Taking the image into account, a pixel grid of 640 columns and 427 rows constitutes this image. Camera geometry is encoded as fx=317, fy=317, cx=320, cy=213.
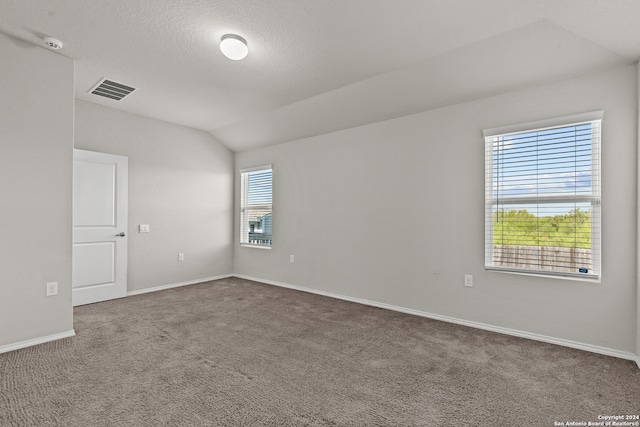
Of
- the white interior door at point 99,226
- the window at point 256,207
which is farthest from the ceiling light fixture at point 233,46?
the window at point 256,207

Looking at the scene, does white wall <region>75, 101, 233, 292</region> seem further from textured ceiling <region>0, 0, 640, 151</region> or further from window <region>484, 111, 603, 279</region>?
window <region>484, 111, 603, 279</region>

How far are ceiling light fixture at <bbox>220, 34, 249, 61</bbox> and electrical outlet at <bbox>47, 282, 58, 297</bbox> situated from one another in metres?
2.64

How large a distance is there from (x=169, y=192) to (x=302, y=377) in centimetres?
390

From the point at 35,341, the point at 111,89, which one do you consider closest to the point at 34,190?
the point at 35,341

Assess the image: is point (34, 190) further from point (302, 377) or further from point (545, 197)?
point (545, 197)

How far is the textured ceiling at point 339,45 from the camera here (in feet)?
7.41

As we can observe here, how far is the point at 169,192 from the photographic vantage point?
16.6ft

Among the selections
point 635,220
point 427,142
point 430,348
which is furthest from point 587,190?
point 430,348

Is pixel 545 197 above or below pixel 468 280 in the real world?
above

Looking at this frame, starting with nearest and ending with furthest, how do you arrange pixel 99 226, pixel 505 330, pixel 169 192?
pixel 505 330
pixel 99 226
pixel 169 192

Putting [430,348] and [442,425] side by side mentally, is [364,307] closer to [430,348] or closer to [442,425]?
[430,348]

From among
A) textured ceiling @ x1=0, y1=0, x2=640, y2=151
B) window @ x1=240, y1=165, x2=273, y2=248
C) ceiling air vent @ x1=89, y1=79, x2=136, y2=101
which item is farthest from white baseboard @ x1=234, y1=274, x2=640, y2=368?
ceiling air vent @ x1=89, y1=79, x2=136, y2=101

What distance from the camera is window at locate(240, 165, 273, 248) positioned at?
5539 mm

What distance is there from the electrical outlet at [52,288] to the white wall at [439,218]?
2.96 metres
